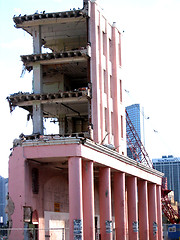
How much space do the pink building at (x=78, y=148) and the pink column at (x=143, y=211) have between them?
11 cm

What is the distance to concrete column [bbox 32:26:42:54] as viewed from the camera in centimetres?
6078

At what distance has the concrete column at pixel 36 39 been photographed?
6078 centimetres

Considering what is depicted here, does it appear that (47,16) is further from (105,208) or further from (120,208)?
(105,208)

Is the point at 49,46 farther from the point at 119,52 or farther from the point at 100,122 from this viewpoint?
the point at 100,122

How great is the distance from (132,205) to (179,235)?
1363 cm

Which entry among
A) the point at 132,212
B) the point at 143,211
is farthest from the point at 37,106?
the point at 143,211

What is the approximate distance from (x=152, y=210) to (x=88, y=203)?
932 inches

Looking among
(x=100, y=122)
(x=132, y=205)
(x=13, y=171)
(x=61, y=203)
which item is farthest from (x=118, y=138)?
(x=13, y=171)

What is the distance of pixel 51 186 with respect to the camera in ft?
160

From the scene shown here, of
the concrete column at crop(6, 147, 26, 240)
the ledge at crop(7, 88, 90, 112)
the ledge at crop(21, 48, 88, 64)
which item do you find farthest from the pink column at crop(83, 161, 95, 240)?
the ledge at crop(21, 48, 88, 64)

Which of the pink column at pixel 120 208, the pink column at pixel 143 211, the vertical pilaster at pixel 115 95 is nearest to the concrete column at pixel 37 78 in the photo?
the vertical pilaster at pixel 115 95

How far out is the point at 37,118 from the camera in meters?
59.8

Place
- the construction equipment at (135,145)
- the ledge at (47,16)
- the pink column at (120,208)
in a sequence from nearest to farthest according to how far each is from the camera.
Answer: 1. the pink column at (120,208)
2. the ledge at (47,16)
3. the construction equipment at (135,145)

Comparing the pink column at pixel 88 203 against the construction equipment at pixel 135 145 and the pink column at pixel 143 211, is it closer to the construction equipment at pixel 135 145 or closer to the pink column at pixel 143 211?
the pink column at pixel 143 211
